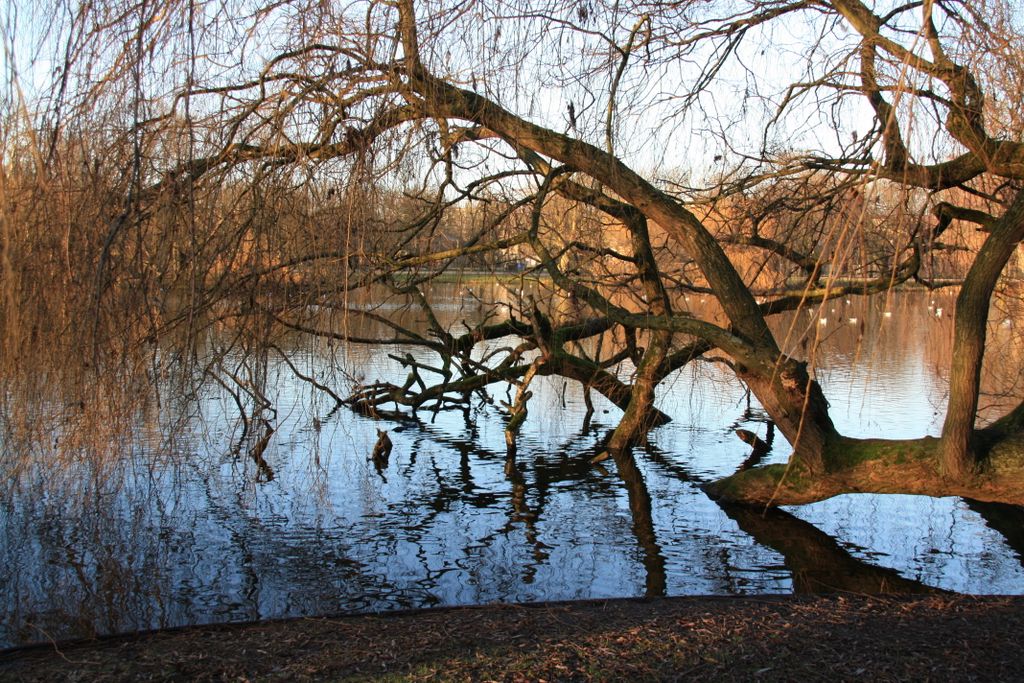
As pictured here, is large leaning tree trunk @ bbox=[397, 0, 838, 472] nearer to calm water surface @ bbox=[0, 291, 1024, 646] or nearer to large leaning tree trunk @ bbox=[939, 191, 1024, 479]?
calm water surface @ bbox=[0, 291, 1024, 646]

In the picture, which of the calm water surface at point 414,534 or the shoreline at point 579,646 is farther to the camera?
the calm water surface at point 414,534

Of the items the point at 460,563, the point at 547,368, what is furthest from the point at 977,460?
the point at 547,368

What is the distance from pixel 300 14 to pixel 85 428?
175 centimetres

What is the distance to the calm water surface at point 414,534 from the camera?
13.6ft

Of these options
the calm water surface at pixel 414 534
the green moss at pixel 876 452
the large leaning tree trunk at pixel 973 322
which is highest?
the large leaning tree trunk at pixel 973 322

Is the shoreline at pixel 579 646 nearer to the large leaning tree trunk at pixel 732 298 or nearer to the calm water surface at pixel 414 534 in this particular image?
the calm water surface at pixel 414 534

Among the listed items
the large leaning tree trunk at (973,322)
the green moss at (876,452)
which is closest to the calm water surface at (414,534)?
the large leaning tree trunk at (973,322)

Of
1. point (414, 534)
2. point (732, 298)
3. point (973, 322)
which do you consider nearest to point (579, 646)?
point (414, 534)

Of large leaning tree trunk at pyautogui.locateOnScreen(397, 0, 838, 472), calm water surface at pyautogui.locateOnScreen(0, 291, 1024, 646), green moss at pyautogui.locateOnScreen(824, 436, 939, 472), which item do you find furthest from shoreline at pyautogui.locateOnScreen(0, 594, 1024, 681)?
large leaning tree trunk at pyautogui.locateOnScreen(397, 0, 838, 472)

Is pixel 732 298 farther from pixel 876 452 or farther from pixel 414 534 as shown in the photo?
pixel 414 534

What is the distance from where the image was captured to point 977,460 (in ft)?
16.8

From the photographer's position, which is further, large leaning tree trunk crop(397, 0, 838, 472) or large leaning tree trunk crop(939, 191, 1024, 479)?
large leaning tree trunk crop(397, 0, 838, 472)

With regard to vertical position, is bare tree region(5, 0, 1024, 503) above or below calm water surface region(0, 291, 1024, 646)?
above

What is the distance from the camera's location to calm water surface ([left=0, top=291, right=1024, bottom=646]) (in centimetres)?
416
